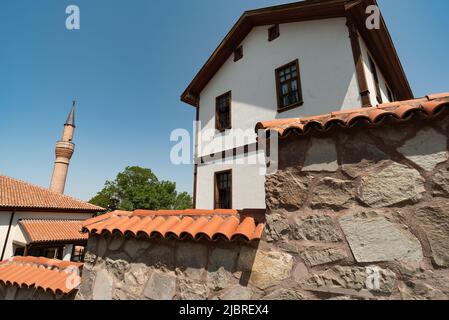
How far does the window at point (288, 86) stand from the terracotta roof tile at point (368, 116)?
5.96 m

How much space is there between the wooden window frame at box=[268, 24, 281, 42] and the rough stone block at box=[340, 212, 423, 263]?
8965 millimetres

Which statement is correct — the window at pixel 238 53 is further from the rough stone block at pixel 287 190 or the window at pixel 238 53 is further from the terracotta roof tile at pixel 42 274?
the terracotta roof tile at pixel 42 274

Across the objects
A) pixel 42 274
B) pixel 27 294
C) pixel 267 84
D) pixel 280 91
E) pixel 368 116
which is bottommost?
pixel 27 294

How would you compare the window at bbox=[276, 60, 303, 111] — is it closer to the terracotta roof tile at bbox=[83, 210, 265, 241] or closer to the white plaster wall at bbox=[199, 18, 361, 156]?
the white plaster wall at bbox=[199, 18, 361, 156]

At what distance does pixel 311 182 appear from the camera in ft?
5.98

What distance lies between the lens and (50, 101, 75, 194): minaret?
25203 millimetres

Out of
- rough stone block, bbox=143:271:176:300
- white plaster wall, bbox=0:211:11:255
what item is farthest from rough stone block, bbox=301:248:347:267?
white plaster wall, bbox=0:211:11:255

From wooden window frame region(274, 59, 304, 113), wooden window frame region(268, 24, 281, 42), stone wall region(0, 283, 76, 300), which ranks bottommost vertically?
stone wall region(0, 283, 76, 300)

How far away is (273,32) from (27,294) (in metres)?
10.4

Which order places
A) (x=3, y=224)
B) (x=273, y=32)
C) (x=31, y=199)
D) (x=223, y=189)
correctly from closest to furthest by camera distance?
(x=273, y=32) < (x=223, y=189) < (x=3, y=224) < (x=31, y=199)

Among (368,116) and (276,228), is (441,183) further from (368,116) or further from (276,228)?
(276,228)

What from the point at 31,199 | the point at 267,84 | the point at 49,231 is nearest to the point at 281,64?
the point at 267,84

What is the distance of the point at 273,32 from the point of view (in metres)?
8.98

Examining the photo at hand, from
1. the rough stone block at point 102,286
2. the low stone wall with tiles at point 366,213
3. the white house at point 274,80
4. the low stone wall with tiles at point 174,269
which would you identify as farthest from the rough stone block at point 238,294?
the white house at point 274,80
